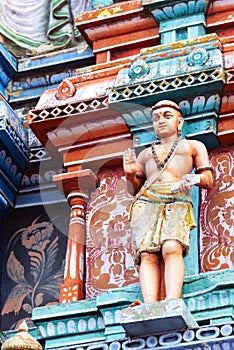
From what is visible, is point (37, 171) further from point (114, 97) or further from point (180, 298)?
point (180, 298)

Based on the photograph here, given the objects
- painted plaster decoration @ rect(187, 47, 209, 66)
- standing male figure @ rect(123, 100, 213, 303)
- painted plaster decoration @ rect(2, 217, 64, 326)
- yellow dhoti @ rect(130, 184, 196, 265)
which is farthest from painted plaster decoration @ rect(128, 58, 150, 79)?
painted plaster decoration @ rect(2, 217, 64, 326)

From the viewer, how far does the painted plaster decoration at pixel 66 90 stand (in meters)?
9.45

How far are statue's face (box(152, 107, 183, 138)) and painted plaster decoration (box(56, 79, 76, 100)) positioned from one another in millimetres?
839

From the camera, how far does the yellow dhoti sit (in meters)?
8.40

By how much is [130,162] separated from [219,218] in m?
0.68

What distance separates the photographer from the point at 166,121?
880cm

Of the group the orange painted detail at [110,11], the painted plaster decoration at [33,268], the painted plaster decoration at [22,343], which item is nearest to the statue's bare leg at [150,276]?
the painted plaster decoration at [22,343]

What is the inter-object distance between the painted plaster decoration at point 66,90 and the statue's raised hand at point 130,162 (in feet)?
2.90

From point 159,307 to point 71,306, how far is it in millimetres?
775

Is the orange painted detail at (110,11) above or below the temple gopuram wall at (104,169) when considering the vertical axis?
above

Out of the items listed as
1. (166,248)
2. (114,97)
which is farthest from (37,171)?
(166,248)

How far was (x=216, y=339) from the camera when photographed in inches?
315

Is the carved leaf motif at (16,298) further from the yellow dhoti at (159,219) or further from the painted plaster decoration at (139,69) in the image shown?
the painted plaster decoration at (139,69)

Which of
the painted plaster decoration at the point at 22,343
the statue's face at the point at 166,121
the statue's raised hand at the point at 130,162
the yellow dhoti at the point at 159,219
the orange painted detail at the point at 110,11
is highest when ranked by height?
the orange painted detail at the point at 110,11
